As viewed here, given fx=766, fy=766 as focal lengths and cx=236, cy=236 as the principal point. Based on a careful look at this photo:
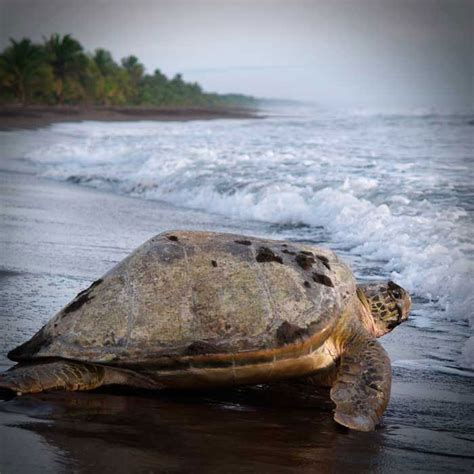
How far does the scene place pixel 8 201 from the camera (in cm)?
760

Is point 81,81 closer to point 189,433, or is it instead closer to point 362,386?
point 362,386

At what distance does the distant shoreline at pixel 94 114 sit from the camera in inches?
920

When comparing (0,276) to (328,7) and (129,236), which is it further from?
(328,7)

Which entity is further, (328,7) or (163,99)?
(163,99)

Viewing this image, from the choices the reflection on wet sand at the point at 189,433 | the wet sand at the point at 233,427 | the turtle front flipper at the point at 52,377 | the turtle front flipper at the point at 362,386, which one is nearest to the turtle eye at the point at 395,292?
the wet sand at the point at 233,427

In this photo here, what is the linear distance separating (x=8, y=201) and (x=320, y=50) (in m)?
5.30

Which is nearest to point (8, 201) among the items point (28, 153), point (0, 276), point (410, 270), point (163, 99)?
point (0, 276)

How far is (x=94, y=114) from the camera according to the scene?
31.6m

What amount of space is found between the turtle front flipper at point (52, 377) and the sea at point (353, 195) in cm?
105

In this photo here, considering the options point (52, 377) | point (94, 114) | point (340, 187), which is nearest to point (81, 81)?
point (94, 114)

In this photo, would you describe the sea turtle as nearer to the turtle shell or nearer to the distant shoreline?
the turtle shell

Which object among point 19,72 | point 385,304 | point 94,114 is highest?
point 19,72

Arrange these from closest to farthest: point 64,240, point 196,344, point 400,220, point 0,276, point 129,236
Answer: point 196,344, point 0,276, point 64,240, point 129,236, point 400,220

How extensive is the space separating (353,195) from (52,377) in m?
5.93
